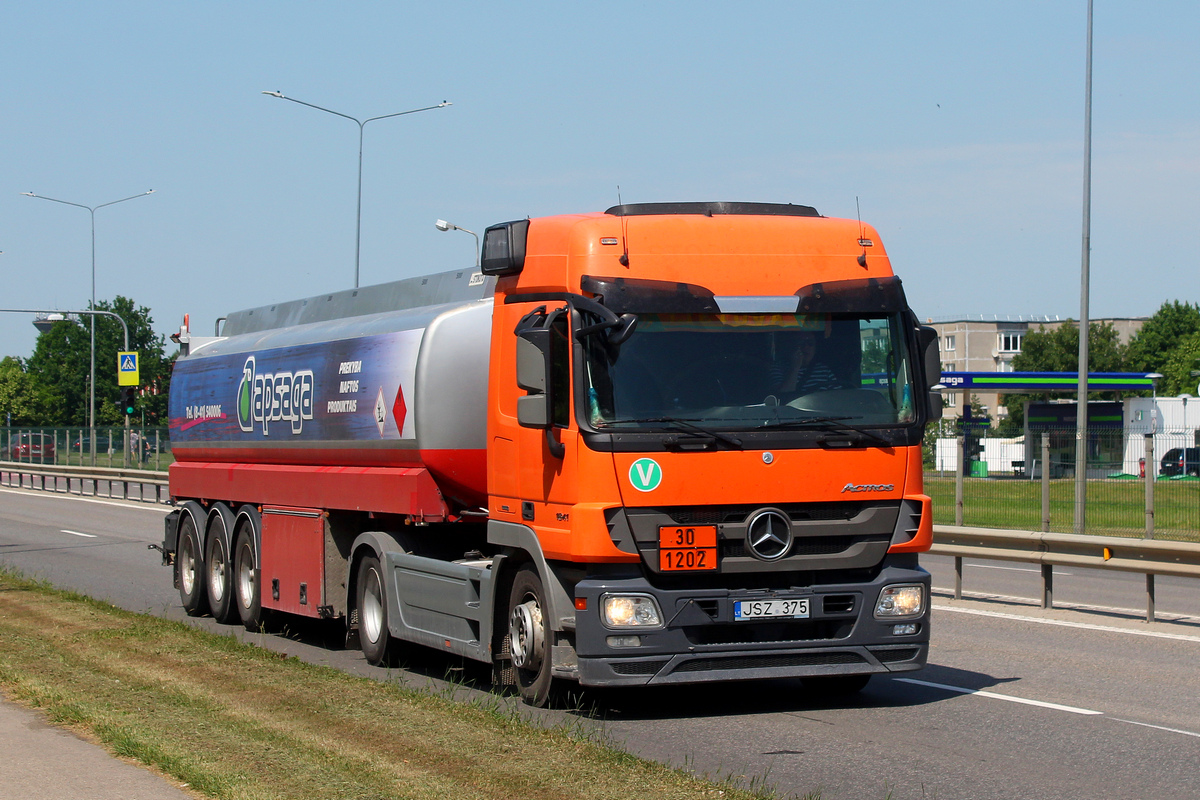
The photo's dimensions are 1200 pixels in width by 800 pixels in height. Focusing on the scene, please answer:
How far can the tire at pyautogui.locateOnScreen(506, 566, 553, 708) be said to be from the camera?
28.5ft

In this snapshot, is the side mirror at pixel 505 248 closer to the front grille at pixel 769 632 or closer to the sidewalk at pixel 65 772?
the front grille at pixel 769 632

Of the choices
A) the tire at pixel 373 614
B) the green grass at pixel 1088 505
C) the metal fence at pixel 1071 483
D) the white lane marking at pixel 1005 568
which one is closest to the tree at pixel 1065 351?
the metal fence at pixel 1071 483

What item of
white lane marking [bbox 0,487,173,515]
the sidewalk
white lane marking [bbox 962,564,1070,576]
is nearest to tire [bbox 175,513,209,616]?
the sidewalk

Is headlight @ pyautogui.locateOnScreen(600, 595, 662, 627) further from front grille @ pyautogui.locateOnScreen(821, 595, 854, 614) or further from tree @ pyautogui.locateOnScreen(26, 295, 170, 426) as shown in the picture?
tree @ pyautogui.locateOnScreen(26, 295, 170, 426)

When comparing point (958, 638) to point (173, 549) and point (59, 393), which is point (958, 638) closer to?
point (173, 549)

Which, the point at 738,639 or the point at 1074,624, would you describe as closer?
the point at 738,639

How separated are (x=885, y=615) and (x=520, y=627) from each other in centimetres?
221

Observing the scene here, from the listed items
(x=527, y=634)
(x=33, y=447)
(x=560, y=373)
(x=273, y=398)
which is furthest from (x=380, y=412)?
(x=33, y=447)

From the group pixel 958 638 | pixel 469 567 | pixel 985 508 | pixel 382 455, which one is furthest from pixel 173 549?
pixel 985 508

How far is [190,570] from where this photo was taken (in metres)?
15.5

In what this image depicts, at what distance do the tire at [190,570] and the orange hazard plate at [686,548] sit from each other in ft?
27.1

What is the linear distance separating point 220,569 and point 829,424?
8315 millimetres

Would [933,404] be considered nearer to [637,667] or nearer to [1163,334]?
[637,667]

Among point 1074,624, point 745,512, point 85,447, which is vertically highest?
point 745,512
